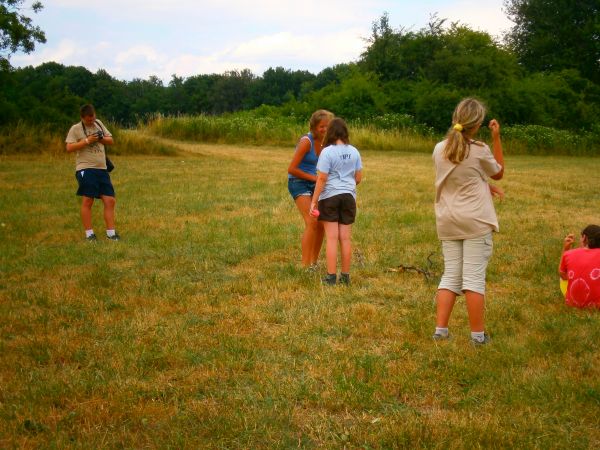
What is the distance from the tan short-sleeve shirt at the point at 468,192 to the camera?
15.3 ft

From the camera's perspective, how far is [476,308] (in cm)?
472

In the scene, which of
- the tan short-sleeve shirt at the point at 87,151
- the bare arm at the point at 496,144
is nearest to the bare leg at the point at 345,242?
the bare arm at the point at 496,144

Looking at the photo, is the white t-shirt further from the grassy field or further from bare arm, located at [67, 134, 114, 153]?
bare arm, located at [67, 134, 114, 153]

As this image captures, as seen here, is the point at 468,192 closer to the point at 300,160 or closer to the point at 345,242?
the point at 345,242

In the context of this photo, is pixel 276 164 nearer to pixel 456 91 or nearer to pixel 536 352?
pixel 456 91

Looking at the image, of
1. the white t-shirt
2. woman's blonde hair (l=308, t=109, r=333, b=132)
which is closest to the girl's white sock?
the white t-shirt

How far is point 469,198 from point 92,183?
584 cm

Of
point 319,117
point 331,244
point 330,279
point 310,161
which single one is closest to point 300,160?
point 310,161

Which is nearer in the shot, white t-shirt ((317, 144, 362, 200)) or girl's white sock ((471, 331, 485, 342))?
girl's white sock ((471, 331, 485, 342))

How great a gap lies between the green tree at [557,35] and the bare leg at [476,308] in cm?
4004

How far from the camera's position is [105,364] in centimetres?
438

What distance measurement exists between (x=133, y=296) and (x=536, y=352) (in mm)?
3387

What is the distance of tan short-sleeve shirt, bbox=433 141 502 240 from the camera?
4.66 metres

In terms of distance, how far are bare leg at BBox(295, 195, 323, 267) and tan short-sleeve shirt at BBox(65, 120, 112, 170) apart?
320 cm
